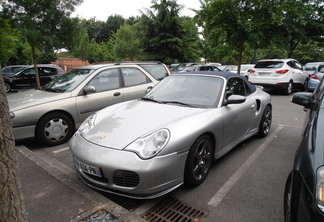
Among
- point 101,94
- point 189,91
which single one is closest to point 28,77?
point 101,94

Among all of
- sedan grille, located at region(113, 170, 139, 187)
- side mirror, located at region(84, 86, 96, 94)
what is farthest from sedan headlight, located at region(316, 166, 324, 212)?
→ side mirror, located at region(84, 86, 96, 94)

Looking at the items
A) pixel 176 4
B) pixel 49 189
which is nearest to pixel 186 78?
pixel 49 189

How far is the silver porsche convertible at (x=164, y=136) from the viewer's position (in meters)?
2.49

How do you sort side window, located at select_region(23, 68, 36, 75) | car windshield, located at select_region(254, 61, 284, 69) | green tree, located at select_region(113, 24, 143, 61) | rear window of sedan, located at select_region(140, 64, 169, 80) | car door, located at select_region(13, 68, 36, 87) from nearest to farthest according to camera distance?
rear window of sedan, located at select_region(140, 64, 169, 80) < car windshield, located at select_region(254, 61, 284, 69) < car door, located at select_region(13, 68, 36, 87) < side window, located at select_region(23, 68, 36, 75) < green tree, located at select_region(113, 24, 143, 61)

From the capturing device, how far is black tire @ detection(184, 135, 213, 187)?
2.79 m

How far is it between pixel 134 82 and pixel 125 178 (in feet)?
11.6

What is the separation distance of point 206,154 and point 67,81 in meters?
3.52

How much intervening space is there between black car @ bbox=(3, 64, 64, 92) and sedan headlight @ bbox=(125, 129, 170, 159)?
40.5 ft

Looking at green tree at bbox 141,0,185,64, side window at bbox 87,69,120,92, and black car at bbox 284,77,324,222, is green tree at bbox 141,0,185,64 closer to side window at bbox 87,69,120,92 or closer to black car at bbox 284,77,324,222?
side window at bbox 87,69,120,92

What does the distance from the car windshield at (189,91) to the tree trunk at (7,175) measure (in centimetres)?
235

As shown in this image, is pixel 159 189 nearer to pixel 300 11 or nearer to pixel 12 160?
pixel 12 160

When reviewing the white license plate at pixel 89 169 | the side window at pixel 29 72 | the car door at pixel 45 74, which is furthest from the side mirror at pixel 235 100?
the side window at pixel 29 72

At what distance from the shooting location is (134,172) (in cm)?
241

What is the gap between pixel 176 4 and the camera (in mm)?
20172
